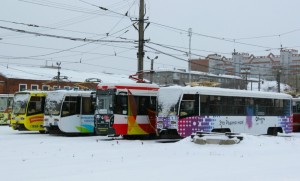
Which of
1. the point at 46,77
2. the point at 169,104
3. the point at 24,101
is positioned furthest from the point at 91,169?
the point at 46,77

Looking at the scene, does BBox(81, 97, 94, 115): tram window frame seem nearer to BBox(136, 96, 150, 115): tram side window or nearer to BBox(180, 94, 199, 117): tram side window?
BBox(136, 96, 150, 115): tram side window

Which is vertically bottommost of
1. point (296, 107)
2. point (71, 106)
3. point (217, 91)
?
point (71, 106)

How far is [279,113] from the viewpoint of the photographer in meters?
29.8

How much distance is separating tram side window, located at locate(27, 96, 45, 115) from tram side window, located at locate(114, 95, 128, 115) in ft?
25.5

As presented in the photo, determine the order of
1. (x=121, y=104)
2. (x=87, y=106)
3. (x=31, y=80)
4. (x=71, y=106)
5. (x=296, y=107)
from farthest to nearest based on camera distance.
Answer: (x=31, y=80) → (x=296, y=107) → (x=87, y=106) → (x=71, y=106) → (x=121, y=104)

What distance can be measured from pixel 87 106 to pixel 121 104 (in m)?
4.44

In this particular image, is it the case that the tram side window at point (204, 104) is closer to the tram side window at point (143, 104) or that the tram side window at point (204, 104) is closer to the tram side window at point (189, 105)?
the tram side window at point (189, 105)

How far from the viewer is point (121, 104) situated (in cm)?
2497

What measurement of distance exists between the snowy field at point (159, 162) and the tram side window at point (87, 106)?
804 cm

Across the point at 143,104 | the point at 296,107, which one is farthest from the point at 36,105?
the point at 296,107

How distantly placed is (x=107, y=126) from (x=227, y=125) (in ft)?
20.2

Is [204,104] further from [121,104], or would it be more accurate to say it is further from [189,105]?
[121,104]

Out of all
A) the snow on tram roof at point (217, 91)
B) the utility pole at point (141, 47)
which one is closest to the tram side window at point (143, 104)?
the snow on tram roof at point (217, 91)

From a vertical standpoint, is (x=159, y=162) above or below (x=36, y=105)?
below
